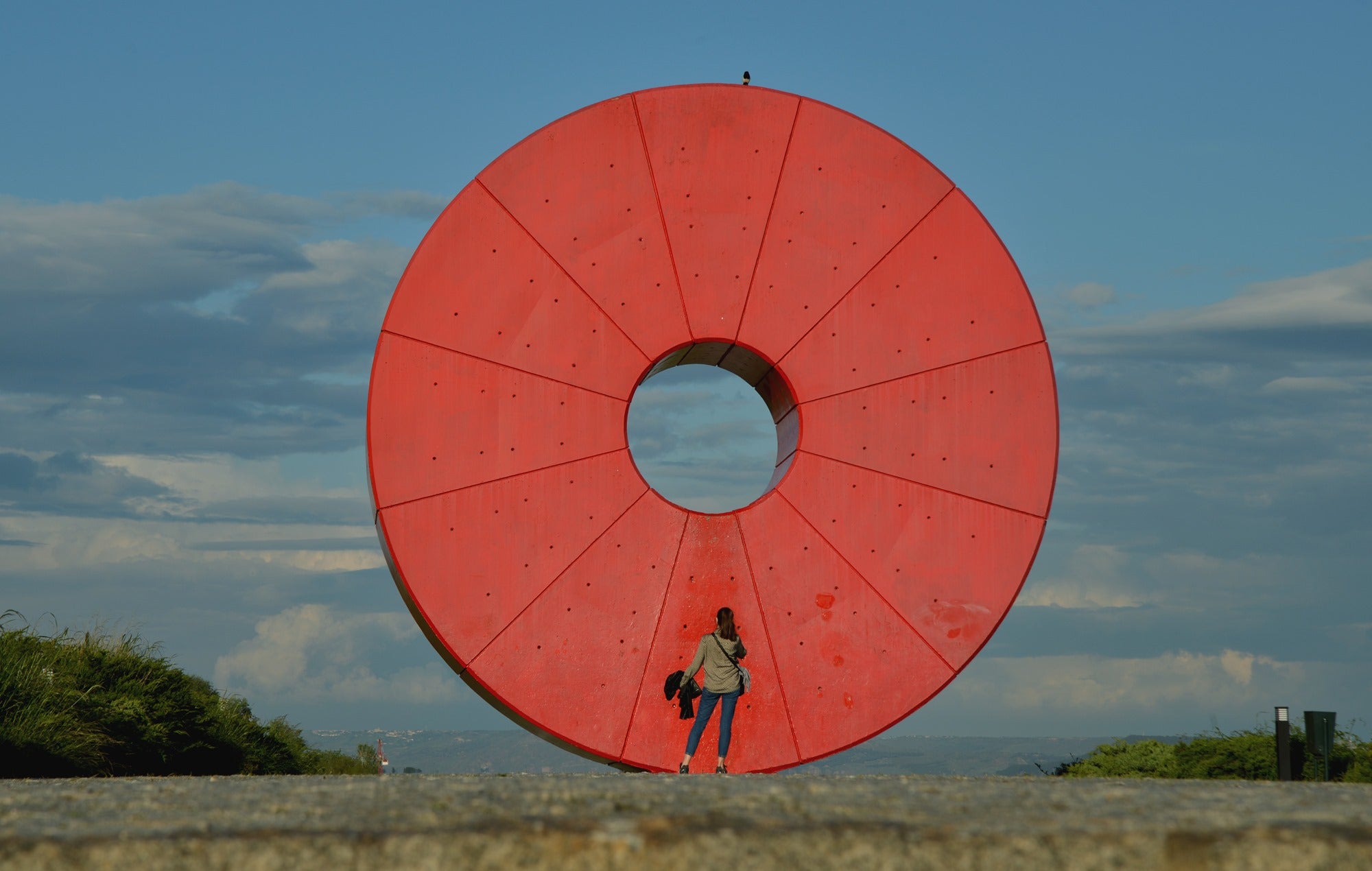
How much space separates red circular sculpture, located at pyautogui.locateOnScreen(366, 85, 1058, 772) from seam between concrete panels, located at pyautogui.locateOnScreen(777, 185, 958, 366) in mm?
22

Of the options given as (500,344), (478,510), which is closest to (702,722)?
(478,510)

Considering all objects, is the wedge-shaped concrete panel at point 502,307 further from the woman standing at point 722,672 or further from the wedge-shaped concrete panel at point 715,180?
the woman standing at point 722,672

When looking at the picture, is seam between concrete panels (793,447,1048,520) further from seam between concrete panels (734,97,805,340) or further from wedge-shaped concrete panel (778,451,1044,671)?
seam between concrete panels (734,97,805,340)

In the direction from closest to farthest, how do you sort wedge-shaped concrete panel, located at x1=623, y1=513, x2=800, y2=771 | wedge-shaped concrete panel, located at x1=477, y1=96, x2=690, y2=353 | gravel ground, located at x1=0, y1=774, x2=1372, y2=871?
gravel ground, located at x1=0, y1=774, x2=1372, y2=871 < wedge-shaped concrete panel, located at x1=623, y1=513, x2=800, y2=771 < wedge-shaped concrete panel, located at x1=477, y1=96, x2=690, y2=353

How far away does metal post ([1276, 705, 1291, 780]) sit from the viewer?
11.9m

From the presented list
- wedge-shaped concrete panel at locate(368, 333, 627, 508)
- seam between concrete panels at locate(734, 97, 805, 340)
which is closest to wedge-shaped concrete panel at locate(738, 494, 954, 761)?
seam between concrete panels at locate(734, 97, 805, 340)

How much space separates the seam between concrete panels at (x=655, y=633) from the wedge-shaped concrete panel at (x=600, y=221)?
141cm

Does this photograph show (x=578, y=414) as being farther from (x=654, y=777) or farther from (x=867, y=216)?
(x=654, y=777)

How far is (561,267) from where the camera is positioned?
32.0ft

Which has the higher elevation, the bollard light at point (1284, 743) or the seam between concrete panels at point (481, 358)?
the seam between concrete panels at point (481, 358)

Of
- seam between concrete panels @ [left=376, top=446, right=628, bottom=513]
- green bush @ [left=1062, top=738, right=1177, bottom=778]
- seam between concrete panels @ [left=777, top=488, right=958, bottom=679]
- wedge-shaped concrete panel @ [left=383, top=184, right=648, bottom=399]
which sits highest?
wedge-shaped concrete panel @ [left=383, top=184, right=648, bottom=399]

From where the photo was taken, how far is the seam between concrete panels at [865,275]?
9.95 meters

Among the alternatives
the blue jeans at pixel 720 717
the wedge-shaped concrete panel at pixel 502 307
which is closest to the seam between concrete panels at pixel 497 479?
the wedge-shaped concrete panel at pixel 502 307

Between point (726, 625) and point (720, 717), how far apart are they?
0.72 meters
